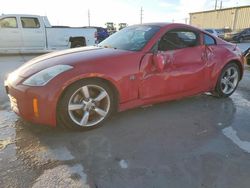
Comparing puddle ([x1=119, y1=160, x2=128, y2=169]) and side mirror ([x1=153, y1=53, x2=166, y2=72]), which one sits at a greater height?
side mirror ([x1=153, y1=53, x2=166, y2=72])

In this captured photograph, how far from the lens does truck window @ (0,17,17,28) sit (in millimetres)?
11789

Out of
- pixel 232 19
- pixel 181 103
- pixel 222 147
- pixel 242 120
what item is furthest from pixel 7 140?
pixel 232 19

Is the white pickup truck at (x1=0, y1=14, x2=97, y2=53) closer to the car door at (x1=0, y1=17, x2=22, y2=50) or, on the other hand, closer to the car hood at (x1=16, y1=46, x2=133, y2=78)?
the car door at (x1=0, y1=17, x2=22, y2=50)

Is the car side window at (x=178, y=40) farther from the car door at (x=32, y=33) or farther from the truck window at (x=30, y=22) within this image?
the truck window at (x=30, y=22)

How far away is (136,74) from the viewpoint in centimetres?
362

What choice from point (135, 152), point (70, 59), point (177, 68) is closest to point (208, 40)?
point (177, 68)

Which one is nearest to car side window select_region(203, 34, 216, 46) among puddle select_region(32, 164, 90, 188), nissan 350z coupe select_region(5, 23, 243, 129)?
nissan 350z coupe select_region(5, 23, 243, 129)

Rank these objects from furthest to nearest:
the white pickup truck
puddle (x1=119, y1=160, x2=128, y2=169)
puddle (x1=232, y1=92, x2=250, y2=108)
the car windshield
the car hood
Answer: the white pickup truck < puddle (x1=232, y1=92, x2=250, y2=108) < the car windshield < the car hood < puddle (x1=119, y1=160, x2=128, y2=169)

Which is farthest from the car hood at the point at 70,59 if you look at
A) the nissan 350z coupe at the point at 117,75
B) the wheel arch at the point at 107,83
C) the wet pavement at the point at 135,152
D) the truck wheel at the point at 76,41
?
the truck wheel at the point at 76,41

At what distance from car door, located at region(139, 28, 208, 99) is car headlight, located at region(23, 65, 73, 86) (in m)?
1.13

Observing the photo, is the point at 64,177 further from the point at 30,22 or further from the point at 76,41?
the point at 30,22

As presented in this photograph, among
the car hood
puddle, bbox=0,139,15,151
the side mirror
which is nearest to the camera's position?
puddle, bbox=0,139,15,151

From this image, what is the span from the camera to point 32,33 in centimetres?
1226

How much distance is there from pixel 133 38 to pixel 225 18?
132 feet
